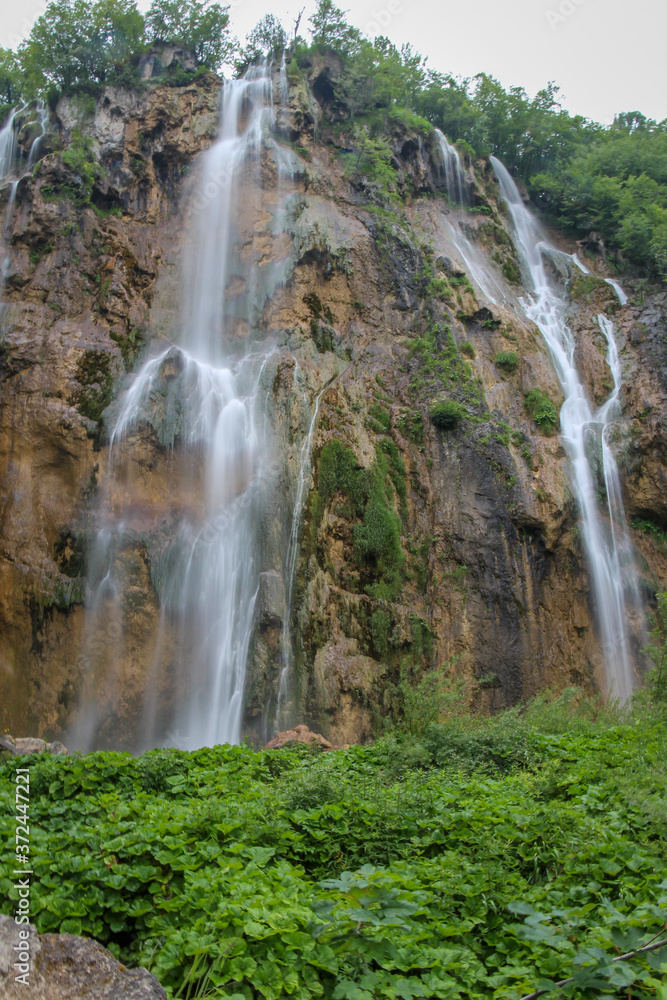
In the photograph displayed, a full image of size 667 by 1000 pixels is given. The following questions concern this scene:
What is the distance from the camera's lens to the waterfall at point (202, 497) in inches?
589

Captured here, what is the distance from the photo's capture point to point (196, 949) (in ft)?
12.3

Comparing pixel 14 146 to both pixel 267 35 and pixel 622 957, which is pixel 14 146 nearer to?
pixel 267 35

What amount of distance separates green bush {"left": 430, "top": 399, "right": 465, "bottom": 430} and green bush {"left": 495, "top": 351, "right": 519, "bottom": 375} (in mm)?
2888

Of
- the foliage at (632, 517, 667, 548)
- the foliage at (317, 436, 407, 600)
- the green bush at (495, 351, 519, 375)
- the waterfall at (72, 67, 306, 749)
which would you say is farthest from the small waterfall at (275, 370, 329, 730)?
the foliage at (632, 517, 667, 548)

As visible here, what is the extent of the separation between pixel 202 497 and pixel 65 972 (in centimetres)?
1371

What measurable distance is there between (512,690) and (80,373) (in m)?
13.0

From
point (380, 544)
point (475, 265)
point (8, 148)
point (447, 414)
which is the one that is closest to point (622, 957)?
point (380, 544)

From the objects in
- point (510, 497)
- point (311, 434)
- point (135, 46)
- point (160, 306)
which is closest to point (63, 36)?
point (135, 46)

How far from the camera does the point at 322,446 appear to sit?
57.8 feet

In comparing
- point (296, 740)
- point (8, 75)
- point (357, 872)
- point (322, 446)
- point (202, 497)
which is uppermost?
point (8, 75)

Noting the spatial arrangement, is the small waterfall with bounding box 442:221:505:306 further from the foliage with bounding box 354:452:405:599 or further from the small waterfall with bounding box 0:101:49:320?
the small waterfall with bounding box 0:101:49:320

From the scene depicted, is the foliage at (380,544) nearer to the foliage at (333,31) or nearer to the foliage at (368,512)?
the foliage at (368,512)

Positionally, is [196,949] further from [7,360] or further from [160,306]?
[160,306]

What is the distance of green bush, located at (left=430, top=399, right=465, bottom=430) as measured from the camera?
19250 mm
